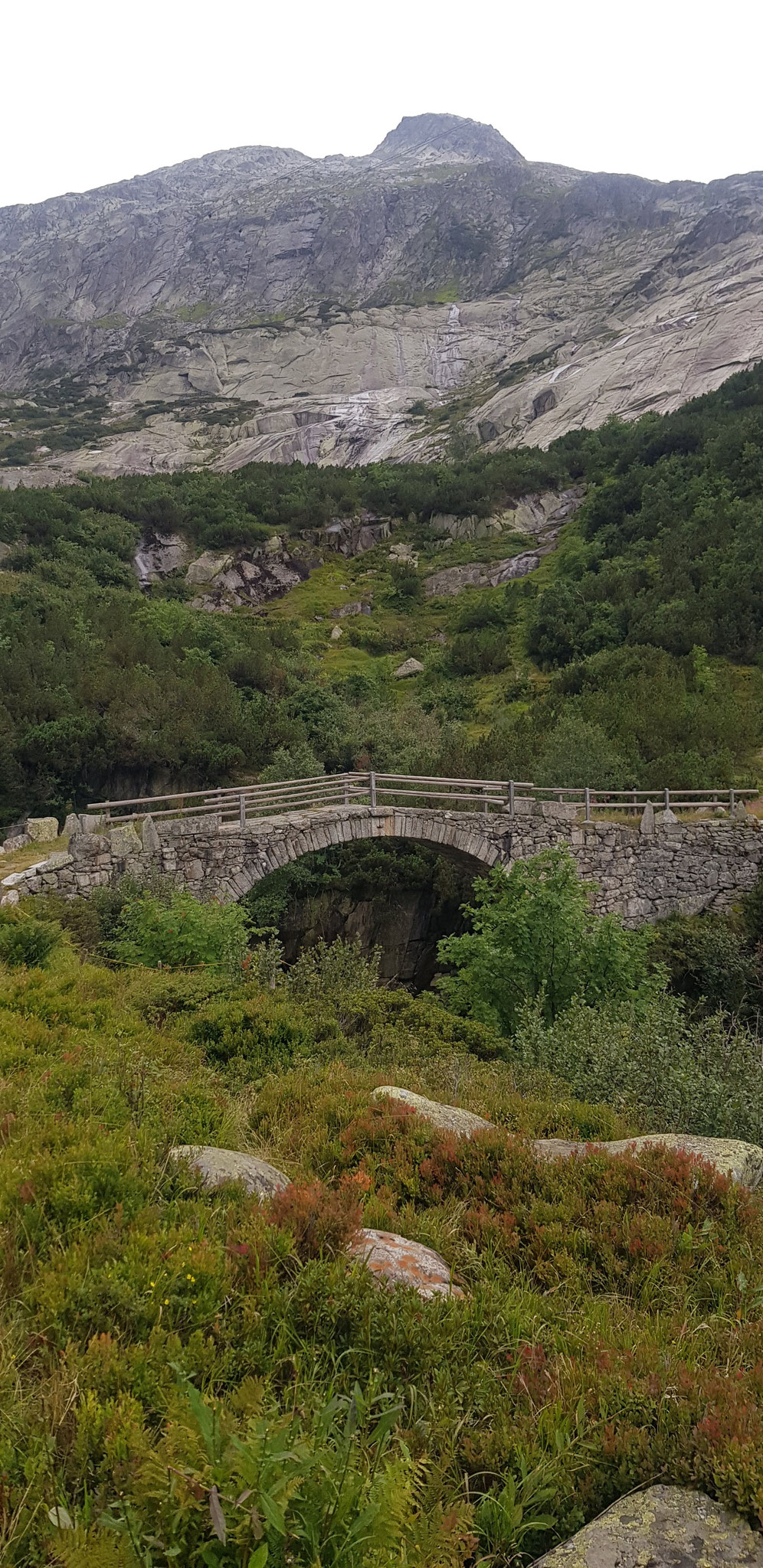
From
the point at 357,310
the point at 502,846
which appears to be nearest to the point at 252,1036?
the point at 502,846

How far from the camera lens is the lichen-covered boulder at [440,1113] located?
4762 mm

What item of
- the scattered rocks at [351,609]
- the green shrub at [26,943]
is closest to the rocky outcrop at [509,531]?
the scattered rocks at [351,609]

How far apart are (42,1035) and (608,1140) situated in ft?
13.7

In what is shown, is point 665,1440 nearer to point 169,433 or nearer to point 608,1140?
point 608,1140

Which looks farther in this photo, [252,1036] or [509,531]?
[509,531]

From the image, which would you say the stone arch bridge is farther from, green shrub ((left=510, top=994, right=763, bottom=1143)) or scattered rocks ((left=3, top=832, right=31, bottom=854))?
green shrub ((left=510, top=994, right=763, bottom=1143))

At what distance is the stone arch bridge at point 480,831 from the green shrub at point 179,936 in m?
1.53

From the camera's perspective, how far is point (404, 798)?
1709 cm

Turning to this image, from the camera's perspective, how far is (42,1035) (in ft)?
18.0

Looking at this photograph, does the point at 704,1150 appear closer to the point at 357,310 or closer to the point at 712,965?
the point at 712,965

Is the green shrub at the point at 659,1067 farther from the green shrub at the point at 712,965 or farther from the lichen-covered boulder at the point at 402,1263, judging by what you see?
the green shrub at the point at 712,965

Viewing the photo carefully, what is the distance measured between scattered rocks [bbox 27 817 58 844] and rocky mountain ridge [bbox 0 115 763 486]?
39364mm

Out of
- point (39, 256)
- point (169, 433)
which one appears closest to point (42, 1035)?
point (169, 433)

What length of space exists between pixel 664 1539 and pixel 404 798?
15.2 metres
